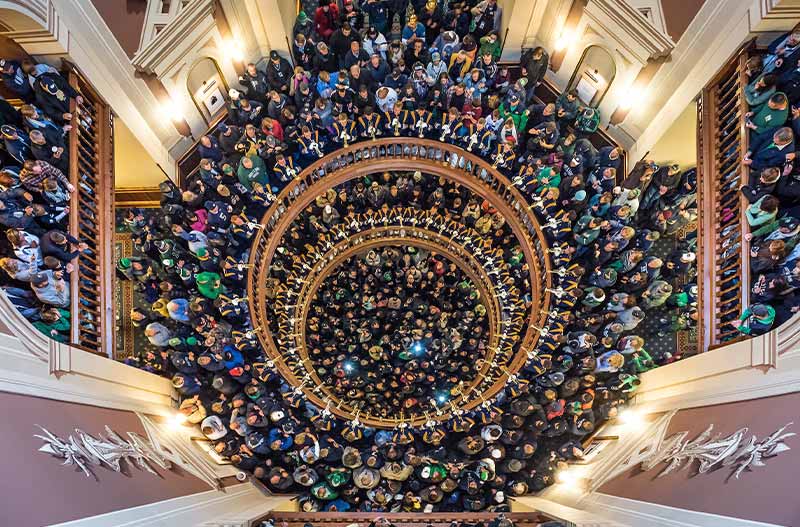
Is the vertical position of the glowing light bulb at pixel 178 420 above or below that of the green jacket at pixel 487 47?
below

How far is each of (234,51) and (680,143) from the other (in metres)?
8.01

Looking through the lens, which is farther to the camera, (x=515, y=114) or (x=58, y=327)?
(x=515, y=114)

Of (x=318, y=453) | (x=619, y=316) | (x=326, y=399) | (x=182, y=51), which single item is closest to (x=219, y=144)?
(x=182, y=51)

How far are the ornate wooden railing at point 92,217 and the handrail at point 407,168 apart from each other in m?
2.21

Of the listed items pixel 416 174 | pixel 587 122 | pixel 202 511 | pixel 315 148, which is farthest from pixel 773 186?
pixel 202 511

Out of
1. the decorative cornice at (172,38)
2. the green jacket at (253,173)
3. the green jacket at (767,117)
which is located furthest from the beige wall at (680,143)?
the decorative cornice at (172,38)

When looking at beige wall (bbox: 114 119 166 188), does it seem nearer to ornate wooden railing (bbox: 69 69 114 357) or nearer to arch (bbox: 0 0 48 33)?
ornate wooden railing (bbox: 69 69 114 357)

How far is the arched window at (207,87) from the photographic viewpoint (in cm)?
834

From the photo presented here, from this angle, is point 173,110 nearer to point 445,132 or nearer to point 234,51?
point 234,51

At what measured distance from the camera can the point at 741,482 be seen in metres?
4.41

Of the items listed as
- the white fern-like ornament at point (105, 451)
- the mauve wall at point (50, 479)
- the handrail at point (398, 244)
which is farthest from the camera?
the handrail at point (398, 244)

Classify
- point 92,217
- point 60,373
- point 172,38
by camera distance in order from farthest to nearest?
point 172,38 → point 92,217 → point 60,373

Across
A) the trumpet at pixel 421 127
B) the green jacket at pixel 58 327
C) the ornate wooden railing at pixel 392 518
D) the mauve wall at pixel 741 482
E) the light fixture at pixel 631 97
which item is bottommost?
the ornate wooden railing at pixel 392 518

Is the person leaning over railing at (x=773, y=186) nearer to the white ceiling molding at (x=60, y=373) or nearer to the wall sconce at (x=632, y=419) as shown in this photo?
the wall sconce at (x=632, y=419)
